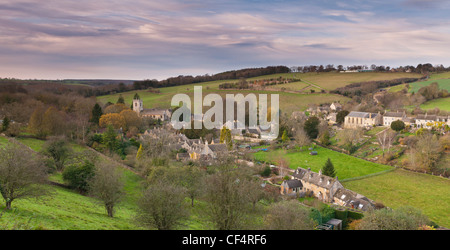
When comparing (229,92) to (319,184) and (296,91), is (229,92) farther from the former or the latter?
(319,184)

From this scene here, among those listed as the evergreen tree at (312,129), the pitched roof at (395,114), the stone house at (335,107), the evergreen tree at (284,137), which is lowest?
the evergreen tree at (284,137)

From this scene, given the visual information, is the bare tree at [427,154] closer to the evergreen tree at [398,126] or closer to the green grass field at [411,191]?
the green grass field at [411,191]

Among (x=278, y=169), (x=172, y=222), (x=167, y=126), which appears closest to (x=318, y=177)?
(x=278, y=169)

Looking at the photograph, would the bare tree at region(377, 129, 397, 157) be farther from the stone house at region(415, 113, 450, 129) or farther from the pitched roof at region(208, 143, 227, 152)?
the pitched roof at region(208, 143, 227, 152)

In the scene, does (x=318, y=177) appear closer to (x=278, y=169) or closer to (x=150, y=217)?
(x=278, y=169)

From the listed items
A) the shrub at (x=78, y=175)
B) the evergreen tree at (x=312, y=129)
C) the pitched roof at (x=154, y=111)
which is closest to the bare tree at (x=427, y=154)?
the evergreen tree at (x=312, y=129)
